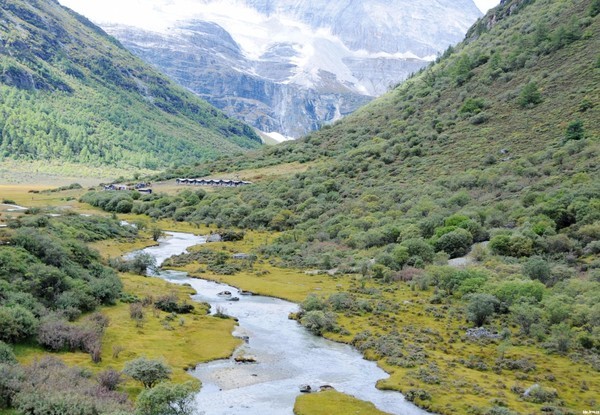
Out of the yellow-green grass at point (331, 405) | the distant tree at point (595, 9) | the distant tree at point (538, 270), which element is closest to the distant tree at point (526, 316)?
the distant tree at point (538, 270)

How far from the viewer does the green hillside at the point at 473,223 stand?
52531mm

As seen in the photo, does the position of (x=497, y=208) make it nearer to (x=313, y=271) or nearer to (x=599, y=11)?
(x=313, y=271)

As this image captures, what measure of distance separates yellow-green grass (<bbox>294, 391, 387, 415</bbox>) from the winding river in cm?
80

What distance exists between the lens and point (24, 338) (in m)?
48.5

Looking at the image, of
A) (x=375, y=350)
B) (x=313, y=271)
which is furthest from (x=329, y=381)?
(x=313, y=271)

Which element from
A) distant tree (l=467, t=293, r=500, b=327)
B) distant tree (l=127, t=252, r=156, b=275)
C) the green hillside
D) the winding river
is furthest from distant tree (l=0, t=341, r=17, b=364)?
distant tree (l=467, t=293, r=500, b=327)

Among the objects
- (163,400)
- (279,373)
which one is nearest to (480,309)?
(279,373)

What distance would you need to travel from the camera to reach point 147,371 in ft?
143

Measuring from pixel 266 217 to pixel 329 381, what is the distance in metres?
97.3

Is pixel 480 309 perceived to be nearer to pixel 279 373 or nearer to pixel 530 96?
pixel 279 373

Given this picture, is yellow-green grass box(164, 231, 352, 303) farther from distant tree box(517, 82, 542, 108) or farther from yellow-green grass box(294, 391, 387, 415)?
distant tree box(517, 82, 542, 108)

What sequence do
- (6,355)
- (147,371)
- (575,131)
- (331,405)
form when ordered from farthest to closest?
(575,131) < (331,405) < (147,371) < (6,355)

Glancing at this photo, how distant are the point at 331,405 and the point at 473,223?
58282mm

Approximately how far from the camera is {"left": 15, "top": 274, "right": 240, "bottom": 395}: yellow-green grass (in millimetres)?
47828
